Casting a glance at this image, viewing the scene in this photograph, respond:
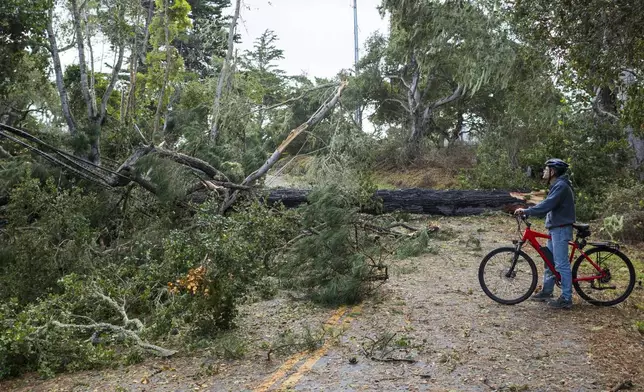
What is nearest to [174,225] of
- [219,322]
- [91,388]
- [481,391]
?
[219,322]

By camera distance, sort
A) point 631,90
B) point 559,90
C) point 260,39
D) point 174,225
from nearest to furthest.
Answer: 1. point 631,90
2. point 174,225
3. point 559,90
4. point 260,39

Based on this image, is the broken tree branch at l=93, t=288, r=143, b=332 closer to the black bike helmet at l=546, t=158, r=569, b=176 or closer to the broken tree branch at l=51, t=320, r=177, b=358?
the broken tree branch at l=51, t=320, r=177, b=358

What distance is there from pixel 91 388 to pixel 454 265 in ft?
18.4

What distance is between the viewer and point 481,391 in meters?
4.31

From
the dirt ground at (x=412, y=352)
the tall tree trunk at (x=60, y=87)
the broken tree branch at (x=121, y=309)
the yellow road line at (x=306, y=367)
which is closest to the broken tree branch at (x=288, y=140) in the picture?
the tall tree trunk at (x=60, y=87)

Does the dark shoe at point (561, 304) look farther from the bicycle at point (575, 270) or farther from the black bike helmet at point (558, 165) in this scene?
the black bike helmet at point (558, 165)

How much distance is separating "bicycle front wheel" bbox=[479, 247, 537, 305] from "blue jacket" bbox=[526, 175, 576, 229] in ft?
1.84

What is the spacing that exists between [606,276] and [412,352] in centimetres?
281

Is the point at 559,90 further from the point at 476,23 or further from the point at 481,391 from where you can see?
the point at 481,391

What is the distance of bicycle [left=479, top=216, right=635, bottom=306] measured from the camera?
663 cm

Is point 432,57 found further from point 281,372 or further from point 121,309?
point 281,372

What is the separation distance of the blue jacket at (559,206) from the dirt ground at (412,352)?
0.99 metres

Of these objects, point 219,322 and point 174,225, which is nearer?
point 219,322

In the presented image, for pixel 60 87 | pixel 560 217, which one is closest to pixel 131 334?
pixel 560 217
